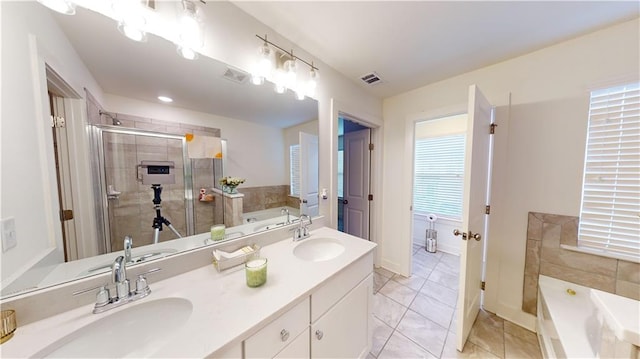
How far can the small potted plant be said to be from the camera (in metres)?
1.20

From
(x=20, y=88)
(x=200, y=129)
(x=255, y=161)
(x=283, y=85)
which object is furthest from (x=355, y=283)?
(x=20, y=88)

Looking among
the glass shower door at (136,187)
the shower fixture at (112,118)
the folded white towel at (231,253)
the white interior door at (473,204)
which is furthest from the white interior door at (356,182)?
the shower fixture at (112,118)

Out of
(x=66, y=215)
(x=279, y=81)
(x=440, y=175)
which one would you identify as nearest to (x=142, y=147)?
(x=66, y=215)

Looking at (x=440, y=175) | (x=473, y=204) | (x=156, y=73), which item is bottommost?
(x=473, y=204)

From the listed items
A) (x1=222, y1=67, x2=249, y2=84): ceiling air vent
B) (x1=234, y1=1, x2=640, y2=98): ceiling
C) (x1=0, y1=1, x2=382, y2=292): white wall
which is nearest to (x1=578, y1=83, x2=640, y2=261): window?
(x1=234, y1=1, x2=640, y2=98): ceiling

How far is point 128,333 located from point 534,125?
9.33 feet

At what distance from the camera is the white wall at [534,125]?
1.33 metres

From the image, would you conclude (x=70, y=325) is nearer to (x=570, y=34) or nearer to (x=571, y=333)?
(x=571, y=333)

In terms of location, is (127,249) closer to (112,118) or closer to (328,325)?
(112,118)

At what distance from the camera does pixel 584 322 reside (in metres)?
1.22

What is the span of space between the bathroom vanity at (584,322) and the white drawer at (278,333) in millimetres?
1012

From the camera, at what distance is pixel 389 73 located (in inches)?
74.0

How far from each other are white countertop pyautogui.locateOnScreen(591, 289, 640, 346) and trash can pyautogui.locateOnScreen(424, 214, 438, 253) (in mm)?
2584

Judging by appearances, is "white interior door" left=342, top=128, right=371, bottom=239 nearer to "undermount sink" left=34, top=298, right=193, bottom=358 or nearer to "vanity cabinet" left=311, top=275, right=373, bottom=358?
"vanity cabinet" left=311, top=275, right=373, bottom=358
